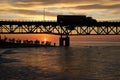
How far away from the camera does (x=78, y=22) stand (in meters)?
200

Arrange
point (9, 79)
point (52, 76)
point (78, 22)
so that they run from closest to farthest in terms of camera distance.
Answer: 1. point (9, 79)
2. point (52, 76)
3. point (78, 22)

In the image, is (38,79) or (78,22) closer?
(38,79)

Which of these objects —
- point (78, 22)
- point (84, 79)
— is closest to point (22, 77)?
point (84, 79)

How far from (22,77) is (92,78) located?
8090 millimetres

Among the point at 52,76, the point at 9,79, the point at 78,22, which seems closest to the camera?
the point at 9,79

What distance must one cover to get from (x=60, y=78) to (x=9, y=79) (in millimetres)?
5742

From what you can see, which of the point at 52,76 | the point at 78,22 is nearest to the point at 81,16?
the point at 78,22

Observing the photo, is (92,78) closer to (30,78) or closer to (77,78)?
(77,78)

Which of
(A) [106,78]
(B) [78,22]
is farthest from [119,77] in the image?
(B) [78,22]

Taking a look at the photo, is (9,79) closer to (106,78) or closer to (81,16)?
(106,78)

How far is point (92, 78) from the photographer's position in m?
41.5

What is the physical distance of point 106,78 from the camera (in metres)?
41.7

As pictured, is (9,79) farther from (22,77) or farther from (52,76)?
(52,76)

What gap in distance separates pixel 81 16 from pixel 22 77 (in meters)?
159
